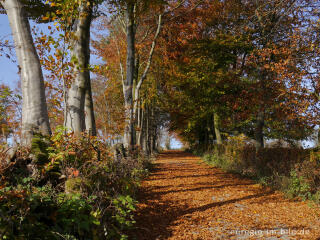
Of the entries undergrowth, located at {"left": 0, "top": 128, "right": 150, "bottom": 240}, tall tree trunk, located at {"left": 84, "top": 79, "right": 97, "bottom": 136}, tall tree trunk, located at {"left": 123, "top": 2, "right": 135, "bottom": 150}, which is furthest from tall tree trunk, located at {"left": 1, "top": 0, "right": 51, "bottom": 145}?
tall tree trunk, located at {"left": 123, "top": 2, "right": 135, "bottom": 150}

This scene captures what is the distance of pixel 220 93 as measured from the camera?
13227 mm

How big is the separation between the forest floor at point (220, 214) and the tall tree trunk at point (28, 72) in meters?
3.08

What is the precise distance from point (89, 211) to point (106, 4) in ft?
32.1

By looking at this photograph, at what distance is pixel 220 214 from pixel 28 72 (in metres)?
5.42

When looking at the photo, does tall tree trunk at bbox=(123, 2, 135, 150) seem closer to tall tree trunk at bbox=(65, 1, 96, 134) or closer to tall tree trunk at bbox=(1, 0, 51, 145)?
tall tree trunk at bbox=(65, 1, 96, 134)

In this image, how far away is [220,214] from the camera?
16.3 feet

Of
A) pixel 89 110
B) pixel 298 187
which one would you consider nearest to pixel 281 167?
pixel 298 187

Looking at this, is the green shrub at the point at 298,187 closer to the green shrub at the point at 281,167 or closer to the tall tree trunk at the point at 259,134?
the green shrub at the point at 281,167

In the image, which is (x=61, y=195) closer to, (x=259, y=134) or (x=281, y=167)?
(x=281, y=167)

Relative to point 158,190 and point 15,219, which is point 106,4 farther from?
point 15,219

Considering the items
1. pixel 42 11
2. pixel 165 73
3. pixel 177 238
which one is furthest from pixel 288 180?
pixel 165 73

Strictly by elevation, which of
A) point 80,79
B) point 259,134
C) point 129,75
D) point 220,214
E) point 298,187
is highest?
point 129,75

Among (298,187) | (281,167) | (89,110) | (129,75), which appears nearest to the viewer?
(298,187)

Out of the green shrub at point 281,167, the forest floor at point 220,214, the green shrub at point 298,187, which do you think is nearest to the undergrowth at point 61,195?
the forest floor at point 220,214
